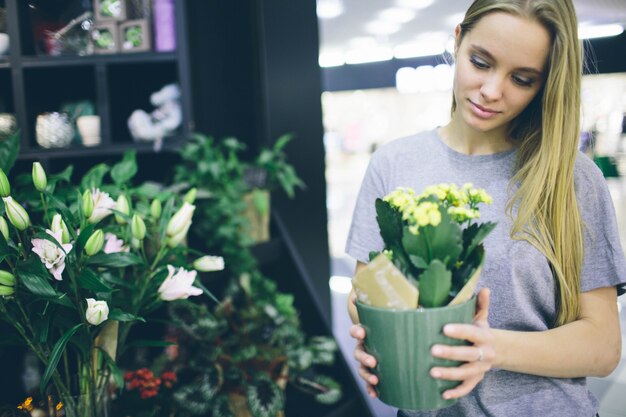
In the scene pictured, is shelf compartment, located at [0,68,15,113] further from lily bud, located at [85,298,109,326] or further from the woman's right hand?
the woman's right hand

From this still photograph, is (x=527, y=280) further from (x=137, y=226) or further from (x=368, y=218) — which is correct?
(x=137, y=226)

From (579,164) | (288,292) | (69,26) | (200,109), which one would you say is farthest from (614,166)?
(69,26)

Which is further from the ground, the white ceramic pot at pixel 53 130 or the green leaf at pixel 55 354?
the white ceramic pot at pixel 53 130

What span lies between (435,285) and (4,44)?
221cm

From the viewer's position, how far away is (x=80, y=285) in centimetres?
88

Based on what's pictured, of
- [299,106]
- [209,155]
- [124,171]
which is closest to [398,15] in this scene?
[299,106]

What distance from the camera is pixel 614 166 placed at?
159cm

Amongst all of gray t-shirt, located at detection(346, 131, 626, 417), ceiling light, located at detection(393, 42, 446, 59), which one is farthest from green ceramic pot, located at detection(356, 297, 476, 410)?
ceiling light, located at detection(393, 42, 446, 59)

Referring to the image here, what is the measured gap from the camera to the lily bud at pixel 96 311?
847mm

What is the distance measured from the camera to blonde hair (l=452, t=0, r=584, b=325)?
34.5 inches

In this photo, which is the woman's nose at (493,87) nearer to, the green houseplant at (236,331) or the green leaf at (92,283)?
the green leaf at (92,283)

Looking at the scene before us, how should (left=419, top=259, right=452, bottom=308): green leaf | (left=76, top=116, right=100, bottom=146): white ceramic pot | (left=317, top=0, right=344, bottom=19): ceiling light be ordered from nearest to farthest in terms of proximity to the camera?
(left=419, top=259, right=452, bottom=308): green leaf, (left=76, top=116, right=100, bottom=146): white ceramic pot, (left=317, top=0, right=344, bottom=19): ceiling light

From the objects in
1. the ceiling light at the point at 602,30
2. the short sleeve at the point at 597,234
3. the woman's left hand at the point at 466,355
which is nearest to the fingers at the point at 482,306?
the woman's left hand at the point at 466,355

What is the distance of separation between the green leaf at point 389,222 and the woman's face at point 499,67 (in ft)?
1.02
